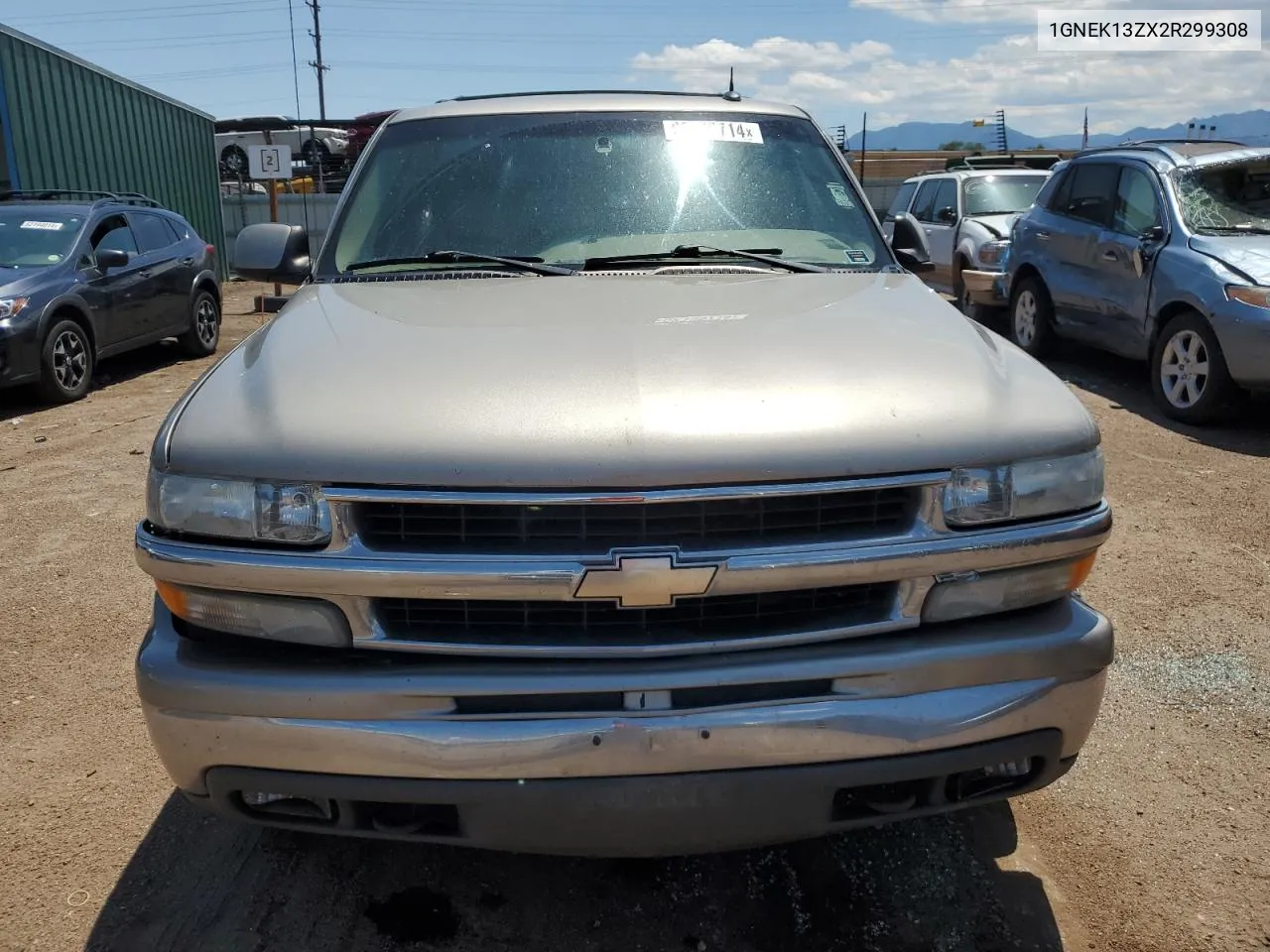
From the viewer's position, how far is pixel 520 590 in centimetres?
200

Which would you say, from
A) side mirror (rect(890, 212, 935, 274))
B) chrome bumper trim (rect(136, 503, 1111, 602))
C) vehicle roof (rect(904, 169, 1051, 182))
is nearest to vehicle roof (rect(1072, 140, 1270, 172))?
vehicle roof (rect(904, 169, 1051, 182))

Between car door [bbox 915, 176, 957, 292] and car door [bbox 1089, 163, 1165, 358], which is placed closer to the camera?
car door [bbox 1089, 163, 1165, 358]

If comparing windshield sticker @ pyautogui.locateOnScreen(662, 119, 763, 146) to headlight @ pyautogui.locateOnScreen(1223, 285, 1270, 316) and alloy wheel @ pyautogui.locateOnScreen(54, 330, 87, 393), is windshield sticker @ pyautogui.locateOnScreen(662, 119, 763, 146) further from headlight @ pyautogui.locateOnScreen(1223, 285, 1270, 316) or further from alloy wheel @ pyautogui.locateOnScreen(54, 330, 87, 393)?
alloy wheel @ pyautogui.locateOnScreen(54, 330, 87, 393)

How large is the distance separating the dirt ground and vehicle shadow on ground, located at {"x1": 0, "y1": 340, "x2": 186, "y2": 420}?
5.64 meters

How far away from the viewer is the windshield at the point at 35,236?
29.8 ft

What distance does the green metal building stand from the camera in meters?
14.3

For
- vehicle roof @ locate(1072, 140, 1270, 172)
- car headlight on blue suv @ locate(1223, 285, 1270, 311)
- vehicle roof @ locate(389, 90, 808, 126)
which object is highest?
vehicle roof @ locate(389, 90, 808, 126)

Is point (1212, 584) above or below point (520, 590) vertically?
below

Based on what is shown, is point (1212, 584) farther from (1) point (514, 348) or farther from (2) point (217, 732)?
(2) point (217, 732)

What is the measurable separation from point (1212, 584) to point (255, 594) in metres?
4.01

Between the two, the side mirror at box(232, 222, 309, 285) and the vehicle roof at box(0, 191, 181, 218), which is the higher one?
the vehicle roof at box(0, 191, 181, 218)

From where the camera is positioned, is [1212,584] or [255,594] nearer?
[255,594]

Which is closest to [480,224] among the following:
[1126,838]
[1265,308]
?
[1126,838]

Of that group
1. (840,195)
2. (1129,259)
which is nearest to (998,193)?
(1129,259)
